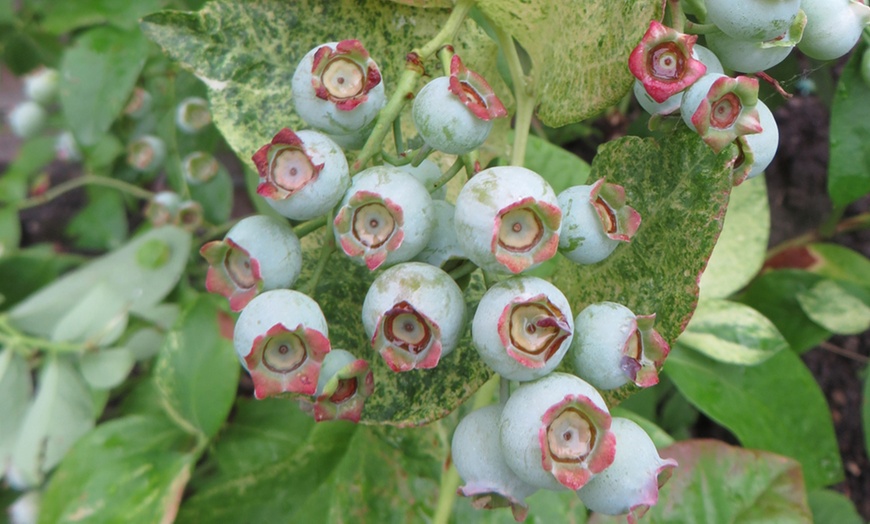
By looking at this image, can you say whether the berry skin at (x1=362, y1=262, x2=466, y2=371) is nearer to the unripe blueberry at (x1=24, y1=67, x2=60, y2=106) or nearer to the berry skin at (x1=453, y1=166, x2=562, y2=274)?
the berry skin at (x1=453, y1=166, x2=562, y2=274)

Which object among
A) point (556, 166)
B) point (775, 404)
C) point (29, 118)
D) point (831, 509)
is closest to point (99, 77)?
point (29, 118)

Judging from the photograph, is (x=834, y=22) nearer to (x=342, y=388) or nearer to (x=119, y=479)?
(x=342, y=388)

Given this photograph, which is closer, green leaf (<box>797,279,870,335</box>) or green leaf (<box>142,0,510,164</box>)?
green leaf (<box>142,0,510,164</box>)

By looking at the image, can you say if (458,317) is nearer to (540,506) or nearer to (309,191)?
(309,191)

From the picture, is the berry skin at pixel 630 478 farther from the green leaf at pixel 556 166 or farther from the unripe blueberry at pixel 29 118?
the unripe blueberry at pixel 29 118

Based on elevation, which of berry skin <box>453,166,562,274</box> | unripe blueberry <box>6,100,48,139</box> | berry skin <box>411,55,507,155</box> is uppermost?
berry skin <box>411,55,507,155</box>

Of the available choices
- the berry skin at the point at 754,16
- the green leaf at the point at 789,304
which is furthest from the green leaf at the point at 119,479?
the green leaf at the point at 789,304

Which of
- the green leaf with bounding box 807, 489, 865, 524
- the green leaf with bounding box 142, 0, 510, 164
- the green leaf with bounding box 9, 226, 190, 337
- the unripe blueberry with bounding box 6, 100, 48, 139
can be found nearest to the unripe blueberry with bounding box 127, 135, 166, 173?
the green leaf with bounding box 9, 226, 190, 337
